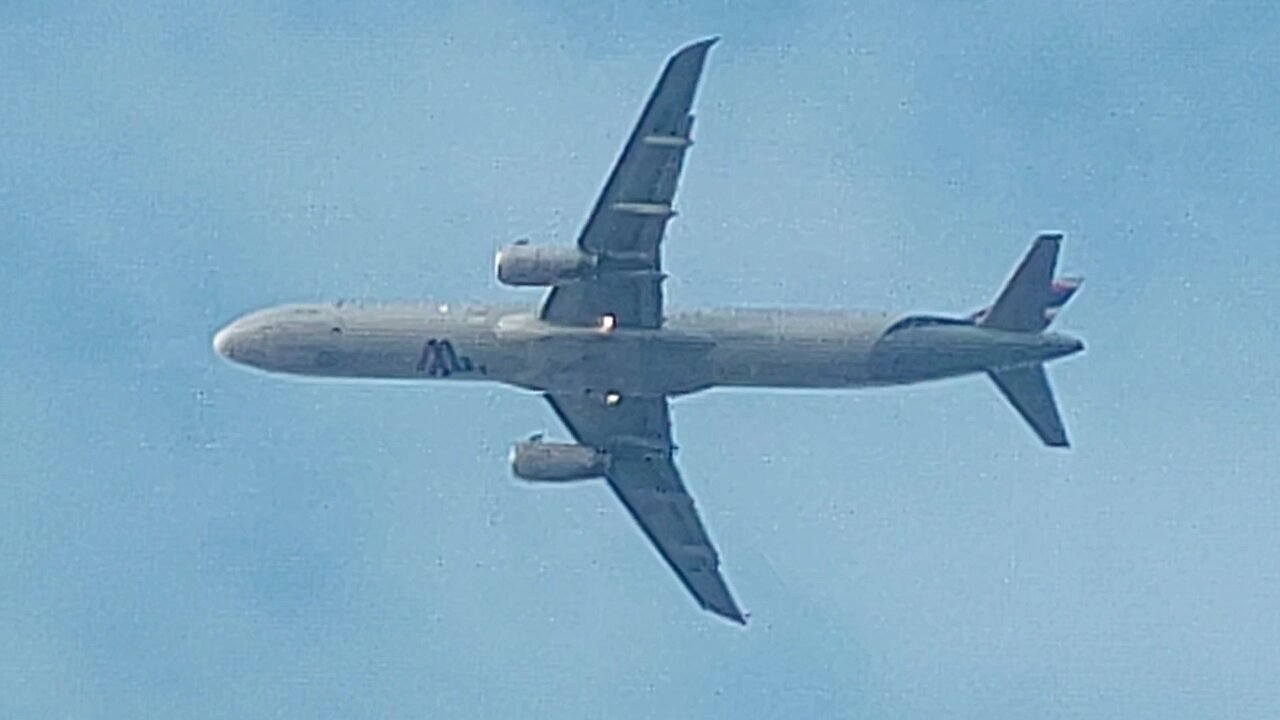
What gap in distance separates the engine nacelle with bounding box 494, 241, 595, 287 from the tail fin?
16.1 meters

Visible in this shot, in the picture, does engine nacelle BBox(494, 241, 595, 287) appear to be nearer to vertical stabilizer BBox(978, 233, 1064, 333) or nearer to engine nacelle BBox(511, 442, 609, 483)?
engine nacelle BBox(511, 442, 609, 483)

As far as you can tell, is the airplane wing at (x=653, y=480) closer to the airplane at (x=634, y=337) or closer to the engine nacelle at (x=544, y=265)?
the airplane at (x=634, y=337)

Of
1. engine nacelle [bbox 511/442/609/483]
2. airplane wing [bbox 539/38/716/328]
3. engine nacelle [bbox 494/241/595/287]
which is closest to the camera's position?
airplane wing [bbox 539/38/716/328]

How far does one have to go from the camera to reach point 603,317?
12412 cm

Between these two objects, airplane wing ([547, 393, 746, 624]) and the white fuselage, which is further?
airplane wing ([547, 393, 746, 624])

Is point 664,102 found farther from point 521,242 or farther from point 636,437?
point 636,437

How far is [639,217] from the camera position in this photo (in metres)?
120

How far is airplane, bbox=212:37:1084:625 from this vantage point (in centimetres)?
12200

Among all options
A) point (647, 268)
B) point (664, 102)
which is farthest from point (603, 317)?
point (664, 102)

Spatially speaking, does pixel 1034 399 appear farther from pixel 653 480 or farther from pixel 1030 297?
pixel 653 480

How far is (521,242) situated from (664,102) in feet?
34.3

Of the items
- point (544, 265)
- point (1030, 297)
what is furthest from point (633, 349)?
point (1030, 297)

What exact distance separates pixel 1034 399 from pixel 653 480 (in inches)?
726

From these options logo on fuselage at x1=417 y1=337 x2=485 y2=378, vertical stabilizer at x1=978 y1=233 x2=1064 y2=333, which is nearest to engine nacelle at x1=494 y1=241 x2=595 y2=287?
logo on fuselage at x1=417 y1=337 x2=485 y2=378
